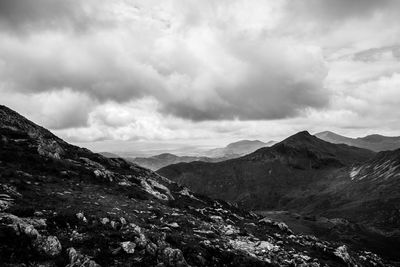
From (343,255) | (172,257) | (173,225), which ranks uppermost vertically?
(173,225)

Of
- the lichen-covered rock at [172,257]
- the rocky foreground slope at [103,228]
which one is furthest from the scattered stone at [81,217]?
the lichen-covered rock at [172,257]

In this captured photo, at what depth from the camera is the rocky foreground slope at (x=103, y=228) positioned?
77.0 ft

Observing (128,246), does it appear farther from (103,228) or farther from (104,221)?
(104,221)

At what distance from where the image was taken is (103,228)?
96.3 ft

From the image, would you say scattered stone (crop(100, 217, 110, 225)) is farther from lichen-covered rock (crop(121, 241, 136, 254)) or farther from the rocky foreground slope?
lichen-covered rock (crop(121, 241, 136, 254))

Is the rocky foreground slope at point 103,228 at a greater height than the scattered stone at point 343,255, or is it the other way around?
the rocky foreground slope at point 103,228

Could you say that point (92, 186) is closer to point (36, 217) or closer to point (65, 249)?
point (36, 217)

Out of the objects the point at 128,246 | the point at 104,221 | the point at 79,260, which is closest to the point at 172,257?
the point at 128,246

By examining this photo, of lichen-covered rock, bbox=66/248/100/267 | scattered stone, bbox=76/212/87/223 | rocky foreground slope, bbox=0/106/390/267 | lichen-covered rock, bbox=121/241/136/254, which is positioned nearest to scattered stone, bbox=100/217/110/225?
rocky foreground slope, bbox=0/106/390/267

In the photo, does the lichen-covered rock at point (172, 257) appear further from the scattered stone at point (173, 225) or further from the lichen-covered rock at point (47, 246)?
the scattered stone at point (173, 225)

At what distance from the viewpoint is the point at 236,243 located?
3659cm

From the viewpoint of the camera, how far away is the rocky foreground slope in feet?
77.0

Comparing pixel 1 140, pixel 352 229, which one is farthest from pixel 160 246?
pixel 352 229

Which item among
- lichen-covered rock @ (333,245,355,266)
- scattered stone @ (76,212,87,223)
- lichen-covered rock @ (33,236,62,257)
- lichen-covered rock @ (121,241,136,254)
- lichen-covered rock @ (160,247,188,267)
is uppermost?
scattered stone @ (76,212,87,223)
